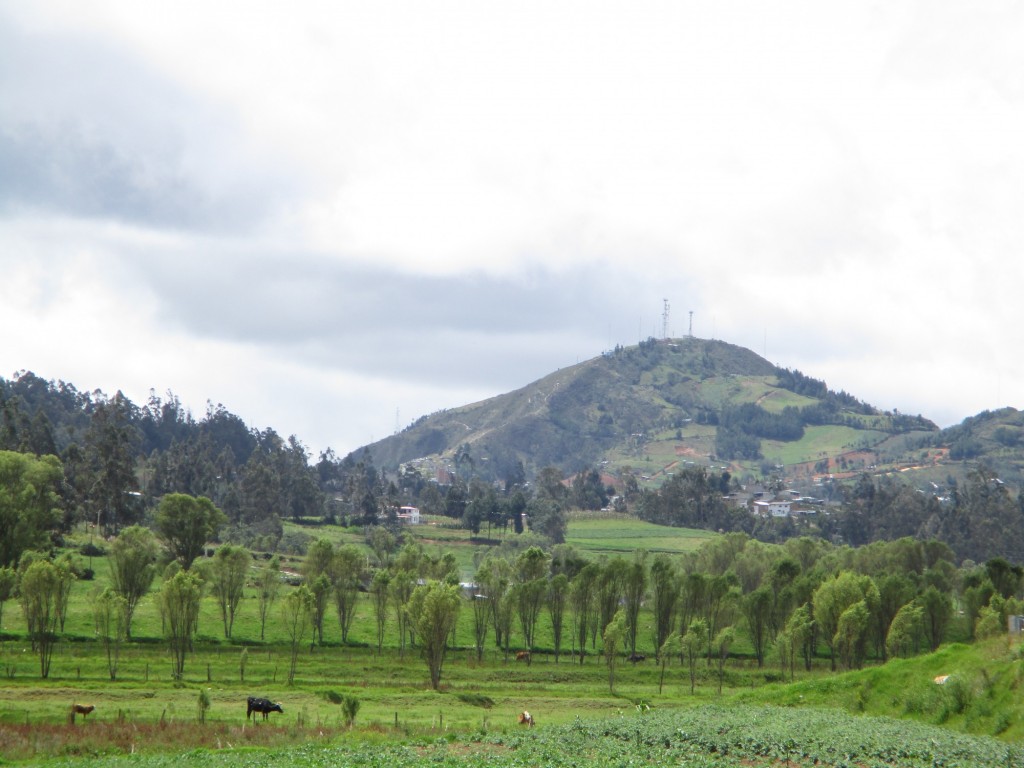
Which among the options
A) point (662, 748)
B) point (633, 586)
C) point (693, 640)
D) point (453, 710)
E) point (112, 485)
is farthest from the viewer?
point (112, 485)

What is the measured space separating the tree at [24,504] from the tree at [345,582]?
29983 mm

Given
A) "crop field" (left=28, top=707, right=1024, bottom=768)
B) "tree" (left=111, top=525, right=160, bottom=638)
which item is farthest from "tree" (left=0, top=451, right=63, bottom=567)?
"crop field" (left=28, top=707, right=1024, bottom=768)

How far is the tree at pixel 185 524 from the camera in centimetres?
11938

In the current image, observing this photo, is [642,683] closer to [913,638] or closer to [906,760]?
[913,638]

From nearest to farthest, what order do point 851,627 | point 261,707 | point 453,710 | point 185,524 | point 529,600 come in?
point 261,707
point 453,710
point 851,627
point 529,600
point 185,524

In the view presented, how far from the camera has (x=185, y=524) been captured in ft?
394

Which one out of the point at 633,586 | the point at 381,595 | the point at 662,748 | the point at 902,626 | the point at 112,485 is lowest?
the point at 662,748

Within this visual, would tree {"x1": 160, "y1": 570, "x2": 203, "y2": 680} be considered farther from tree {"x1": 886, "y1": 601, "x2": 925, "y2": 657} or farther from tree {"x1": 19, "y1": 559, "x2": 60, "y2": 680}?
tree {"x1": 886, "y1": 601, "x2": 925, "y2": 657}

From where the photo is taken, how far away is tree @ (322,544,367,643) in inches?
3942

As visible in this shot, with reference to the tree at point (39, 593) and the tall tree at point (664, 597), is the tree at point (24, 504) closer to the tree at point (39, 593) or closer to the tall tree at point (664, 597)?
the tree at point (39, 593)

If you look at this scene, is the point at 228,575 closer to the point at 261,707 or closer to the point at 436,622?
the point at 436,622

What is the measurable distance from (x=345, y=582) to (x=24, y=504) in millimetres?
35957

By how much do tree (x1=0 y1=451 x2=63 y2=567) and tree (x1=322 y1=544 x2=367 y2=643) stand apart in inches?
1180

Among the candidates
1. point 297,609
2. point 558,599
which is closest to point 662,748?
point 297,609
